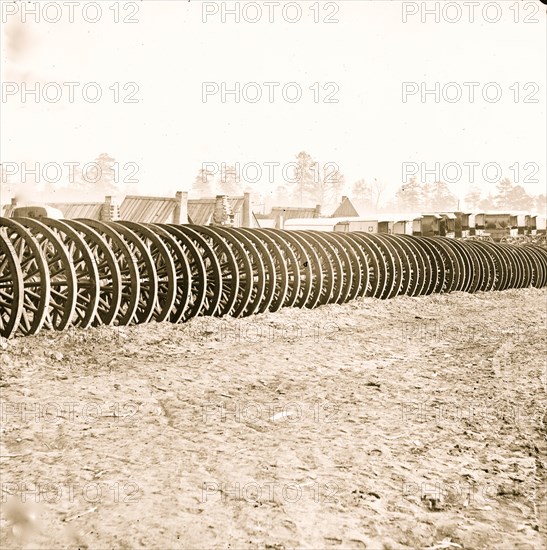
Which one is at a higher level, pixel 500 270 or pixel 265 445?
pixel 500 270

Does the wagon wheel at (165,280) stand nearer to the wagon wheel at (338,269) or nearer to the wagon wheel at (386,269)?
the wagon wheel at (338,269)

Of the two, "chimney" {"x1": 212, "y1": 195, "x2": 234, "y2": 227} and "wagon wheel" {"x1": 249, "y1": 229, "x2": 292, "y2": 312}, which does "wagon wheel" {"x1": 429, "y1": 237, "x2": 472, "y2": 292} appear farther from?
"chimney" {"x1": 212, "y1": 195, "x2": 234, "y2": 227}

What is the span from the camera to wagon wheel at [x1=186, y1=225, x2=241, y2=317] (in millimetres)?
9492

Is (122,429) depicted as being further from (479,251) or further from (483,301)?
(479,251)

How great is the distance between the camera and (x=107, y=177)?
116m

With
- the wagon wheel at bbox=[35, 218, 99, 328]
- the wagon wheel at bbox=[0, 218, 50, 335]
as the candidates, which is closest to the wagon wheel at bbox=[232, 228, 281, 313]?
the wagon wheel at bbox=[35, 218, 99, 328]

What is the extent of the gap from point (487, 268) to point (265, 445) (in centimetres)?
1472

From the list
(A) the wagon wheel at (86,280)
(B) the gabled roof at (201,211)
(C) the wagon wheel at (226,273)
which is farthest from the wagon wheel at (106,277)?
(B) the gabled roof at (201,211)

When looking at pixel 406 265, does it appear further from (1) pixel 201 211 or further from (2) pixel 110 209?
(1) pixel 201 211

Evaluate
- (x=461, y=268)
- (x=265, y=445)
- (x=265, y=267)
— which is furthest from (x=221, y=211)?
(x=265, y=445)

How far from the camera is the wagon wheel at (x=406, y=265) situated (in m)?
13.8

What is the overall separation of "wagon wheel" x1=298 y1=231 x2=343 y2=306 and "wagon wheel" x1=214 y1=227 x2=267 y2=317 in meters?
1.68

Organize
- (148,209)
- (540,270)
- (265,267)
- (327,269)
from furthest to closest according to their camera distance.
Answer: (148,209), (540,270), (327,269), (265,267)

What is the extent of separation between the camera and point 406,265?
45.7ft
